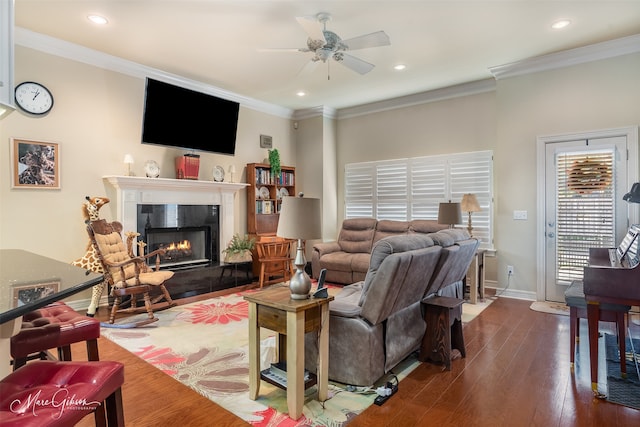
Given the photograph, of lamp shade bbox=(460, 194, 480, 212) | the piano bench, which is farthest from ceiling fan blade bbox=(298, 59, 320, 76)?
the piano bench

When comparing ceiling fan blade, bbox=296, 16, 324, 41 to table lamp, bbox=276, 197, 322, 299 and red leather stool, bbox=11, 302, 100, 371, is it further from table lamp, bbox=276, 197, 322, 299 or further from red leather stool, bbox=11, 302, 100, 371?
red leather stool, bbox=11, 302, 100, 371

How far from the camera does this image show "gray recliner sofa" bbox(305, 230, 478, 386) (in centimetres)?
234

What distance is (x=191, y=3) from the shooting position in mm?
3246

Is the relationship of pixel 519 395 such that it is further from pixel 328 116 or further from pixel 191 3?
pixel 328 116

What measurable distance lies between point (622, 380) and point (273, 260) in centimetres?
418

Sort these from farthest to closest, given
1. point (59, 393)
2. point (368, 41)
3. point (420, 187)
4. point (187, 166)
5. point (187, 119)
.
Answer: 1. point (420, 187)
2. point (187, 166)
3. point (187, 119)
4. point (368, 41)
5. point (59, 393)

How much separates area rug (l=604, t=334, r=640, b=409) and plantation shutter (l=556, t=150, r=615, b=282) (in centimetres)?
138

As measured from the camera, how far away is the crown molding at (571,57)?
4.02 metres

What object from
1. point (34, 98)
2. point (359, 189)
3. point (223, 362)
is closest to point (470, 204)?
point (359, 189)

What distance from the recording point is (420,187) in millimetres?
5988

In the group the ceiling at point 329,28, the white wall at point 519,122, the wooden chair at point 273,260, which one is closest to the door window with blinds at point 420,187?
the white wall at point 519,122

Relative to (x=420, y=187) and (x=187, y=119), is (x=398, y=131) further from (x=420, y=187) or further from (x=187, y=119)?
(x=187, y=119)

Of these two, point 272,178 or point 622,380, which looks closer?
point 622,380

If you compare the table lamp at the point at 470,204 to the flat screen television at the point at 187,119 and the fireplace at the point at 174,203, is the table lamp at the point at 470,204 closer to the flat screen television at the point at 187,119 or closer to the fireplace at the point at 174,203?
the fireplace at the point at 174,203
